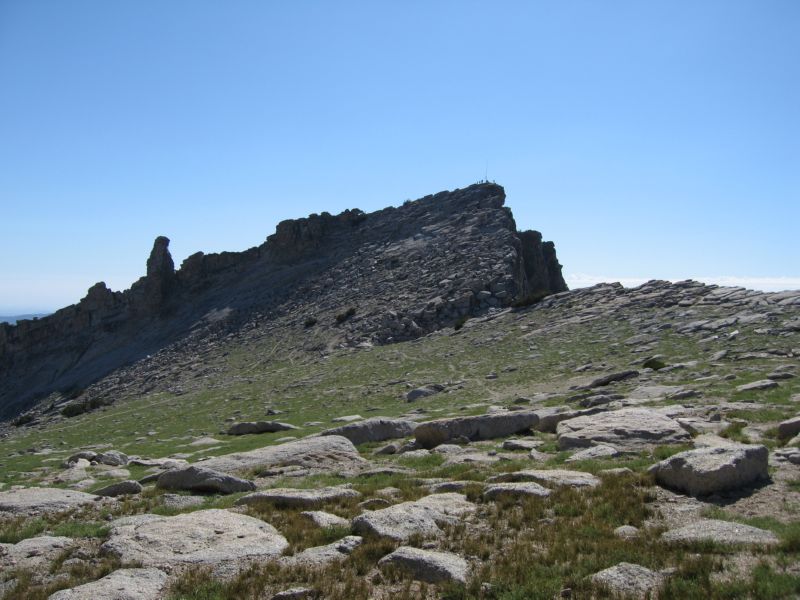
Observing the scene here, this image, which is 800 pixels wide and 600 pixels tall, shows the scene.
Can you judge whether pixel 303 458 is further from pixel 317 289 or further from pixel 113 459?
pixel 317 289

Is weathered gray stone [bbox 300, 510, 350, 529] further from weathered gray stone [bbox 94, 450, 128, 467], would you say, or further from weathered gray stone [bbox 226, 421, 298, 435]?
weathered gray stone [bbox 226, 421, 298, 435]

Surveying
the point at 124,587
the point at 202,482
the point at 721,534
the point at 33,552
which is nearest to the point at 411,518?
the point at 124,587

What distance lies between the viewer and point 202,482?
16.2 meters

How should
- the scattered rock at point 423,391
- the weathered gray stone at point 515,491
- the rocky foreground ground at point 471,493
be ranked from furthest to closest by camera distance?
the scattered rock at point 423,391 < the weathered gray stone at point 515,491 < the rocky foreground ground at point 471,493

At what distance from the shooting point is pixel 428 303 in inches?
2362

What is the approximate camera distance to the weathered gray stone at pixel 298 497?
45.1ft

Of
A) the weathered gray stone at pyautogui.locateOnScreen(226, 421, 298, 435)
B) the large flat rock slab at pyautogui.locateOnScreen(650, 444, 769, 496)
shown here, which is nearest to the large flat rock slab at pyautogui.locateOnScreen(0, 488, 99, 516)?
the large flat rock slab at pyautogui.locateOnScreen(650, 444, 769, 496)

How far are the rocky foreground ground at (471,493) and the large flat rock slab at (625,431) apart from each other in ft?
0.23

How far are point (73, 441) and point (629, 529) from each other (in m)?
34.2

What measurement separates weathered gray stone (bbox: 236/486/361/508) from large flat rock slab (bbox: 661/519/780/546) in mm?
6806

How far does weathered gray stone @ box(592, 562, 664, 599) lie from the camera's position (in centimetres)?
833

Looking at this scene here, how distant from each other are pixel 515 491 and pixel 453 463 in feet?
15.9

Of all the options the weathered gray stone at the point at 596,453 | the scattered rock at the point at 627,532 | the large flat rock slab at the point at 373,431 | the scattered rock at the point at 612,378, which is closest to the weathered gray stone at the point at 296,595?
the scattered rock at the point at 627,532

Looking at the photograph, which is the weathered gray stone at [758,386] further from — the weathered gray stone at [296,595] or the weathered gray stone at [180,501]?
the weathered gray stone at [296,595]
